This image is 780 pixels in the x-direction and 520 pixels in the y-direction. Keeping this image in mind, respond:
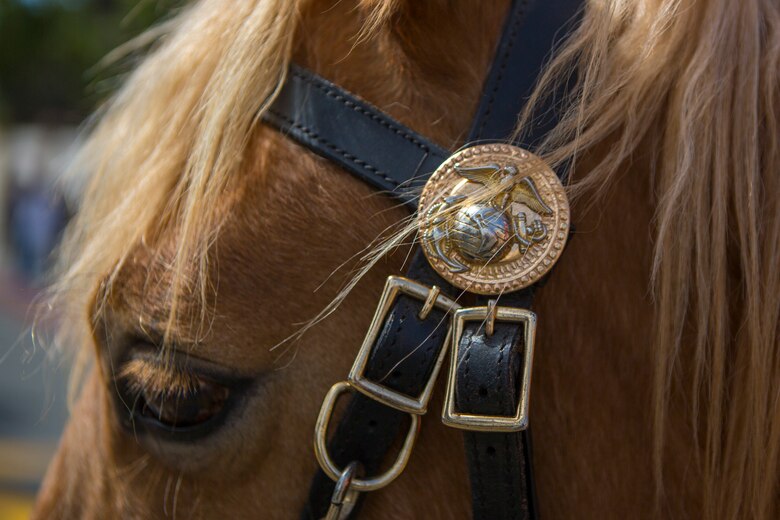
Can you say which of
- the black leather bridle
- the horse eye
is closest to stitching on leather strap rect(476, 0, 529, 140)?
the black leather bridle

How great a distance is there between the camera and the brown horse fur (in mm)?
981

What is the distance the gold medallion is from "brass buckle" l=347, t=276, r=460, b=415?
34 mm

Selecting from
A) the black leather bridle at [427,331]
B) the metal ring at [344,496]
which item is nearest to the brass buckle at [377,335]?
the black leather bridle at [427,331]

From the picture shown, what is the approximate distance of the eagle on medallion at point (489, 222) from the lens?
1000 mm

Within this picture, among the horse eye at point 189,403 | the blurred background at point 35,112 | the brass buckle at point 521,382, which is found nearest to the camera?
the brass buckle at point 521,382

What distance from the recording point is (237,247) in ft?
3.53

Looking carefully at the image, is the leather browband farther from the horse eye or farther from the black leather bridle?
the horse eye

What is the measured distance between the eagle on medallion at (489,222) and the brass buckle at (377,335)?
5 cm

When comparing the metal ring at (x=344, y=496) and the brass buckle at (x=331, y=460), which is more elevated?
the brass buckle at (x=331, y=460)

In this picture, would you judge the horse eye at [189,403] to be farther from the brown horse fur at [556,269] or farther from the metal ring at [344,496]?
the metal ring at [344,496]

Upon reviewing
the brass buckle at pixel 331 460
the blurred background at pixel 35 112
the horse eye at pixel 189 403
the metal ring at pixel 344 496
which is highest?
the blurred background at pixel 35 112

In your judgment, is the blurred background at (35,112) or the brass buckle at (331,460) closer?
the brass buckle at (331,460)

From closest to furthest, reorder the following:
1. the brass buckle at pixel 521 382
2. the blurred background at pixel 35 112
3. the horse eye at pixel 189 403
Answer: the brass buckle at pixel 521 382 → the horse eye at pixel 189 403 → the blurred background at pixel 35 112

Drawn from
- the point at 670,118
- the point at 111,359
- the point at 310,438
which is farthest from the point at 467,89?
the point at 111,359
